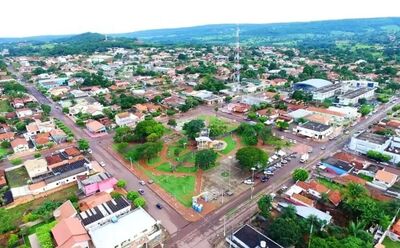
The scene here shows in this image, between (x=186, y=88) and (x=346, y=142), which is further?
(x=186, y=88)

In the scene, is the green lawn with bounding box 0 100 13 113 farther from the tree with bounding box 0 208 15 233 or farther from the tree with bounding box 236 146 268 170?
the tree with bounding box 236 146 268 170

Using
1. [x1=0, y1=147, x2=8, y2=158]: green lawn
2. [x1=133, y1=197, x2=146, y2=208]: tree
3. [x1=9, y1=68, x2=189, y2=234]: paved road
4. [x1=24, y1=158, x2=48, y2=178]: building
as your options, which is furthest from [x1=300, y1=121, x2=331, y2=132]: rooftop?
[x1=0, y1=147, x2=8, y2=158]: green lawn

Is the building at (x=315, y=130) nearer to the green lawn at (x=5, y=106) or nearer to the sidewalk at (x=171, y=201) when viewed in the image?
the sidewalk at (x=171, y=201)

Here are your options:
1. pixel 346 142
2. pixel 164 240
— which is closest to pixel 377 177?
pixel 346 142

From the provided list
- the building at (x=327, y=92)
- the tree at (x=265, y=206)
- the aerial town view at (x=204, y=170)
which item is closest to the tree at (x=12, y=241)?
the aerial town view at (x=204, y=170)

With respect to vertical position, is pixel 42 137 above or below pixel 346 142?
above

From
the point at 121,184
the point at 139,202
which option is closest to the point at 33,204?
the point at 121,184

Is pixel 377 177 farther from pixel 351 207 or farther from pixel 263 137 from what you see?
pixel 263 137
